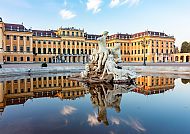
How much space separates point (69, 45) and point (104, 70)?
61.3m

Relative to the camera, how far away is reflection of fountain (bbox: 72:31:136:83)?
1443 cm

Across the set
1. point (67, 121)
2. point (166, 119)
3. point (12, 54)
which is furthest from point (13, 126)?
point (12, 54)

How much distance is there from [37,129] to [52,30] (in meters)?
76.8

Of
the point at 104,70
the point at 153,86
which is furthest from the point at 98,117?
the point at 104,70

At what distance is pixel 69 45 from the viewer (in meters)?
74.7

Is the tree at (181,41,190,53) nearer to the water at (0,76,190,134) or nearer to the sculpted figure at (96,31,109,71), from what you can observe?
the sculpted figure at (96,31,109,71)

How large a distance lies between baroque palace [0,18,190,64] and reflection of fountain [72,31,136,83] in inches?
1890

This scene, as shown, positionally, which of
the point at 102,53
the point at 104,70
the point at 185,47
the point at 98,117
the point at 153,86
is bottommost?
the point at 98,117

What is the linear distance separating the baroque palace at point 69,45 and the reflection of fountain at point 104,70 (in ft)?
157

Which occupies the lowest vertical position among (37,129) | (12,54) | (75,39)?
(37,129)

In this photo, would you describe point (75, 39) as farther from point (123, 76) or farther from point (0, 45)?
point (123, 76)

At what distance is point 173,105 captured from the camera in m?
7.94

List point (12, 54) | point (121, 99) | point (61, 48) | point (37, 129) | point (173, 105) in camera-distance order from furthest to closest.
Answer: point (61, 48)
point (12, 54)
point (121, 99)
point (173, 105)
point (37, 129)

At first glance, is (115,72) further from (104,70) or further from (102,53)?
(102,53)
